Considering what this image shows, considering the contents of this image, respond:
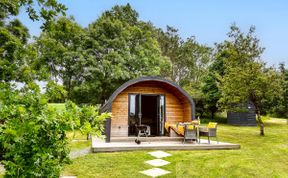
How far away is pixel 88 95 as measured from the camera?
832 inches

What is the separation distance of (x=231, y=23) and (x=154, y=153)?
10.3 meters

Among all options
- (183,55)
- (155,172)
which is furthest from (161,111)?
(183,55)

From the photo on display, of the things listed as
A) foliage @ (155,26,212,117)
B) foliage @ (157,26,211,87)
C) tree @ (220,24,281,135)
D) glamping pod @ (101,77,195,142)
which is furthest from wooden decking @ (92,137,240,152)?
foliage @ (157,26,211,87)

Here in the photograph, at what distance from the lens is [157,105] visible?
12.0 metres

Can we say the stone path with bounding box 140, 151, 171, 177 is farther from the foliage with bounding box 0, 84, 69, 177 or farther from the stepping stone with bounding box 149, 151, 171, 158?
the foliage with bounding box 0, 84, 69, 177

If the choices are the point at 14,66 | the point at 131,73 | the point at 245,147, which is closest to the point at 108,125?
the point at 245,147

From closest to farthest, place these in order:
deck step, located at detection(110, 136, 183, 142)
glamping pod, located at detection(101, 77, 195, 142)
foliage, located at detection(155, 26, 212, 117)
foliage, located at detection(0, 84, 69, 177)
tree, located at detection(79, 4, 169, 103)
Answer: foliage, located at detection(0, 84, 69, 177)
deck step, located at detection(110, 136, 183, 142)
glamping pod, located at detection(101, 77, 195, 142)
tree, located at detection(79, 4, 169, 103)
foliage, located at detection(155, 26, 212, 117)

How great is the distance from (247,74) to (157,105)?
5.09 m

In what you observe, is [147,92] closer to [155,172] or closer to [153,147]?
[153,147]

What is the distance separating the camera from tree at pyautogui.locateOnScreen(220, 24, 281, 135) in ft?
41.7

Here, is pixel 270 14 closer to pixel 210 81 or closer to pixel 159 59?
pixel 210 81

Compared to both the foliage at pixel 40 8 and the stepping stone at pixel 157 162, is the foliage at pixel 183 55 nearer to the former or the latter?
the stepping stone at pixel 157 162

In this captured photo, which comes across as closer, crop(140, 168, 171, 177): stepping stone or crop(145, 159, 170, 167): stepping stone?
crop(140, 168, 171, 177): stepping stone

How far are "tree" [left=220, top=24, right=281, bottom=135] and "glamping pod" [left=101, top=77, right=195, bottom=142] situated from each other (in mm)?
3425
